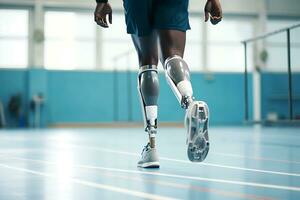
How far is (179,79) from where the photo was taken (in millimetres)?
2230

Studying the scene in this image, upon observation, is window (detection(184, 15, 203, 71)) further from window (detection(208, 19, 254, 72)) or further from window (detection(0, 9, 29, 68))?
window (detection(0, 9, 29, 68))

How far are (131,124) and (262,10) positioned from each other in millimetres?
5487

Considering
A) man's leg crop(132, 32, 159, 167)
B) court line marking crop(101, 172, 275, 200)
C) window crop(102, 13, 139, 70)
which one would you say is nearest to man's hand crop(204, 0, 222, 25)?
man's leg crop(132, 32, 159, 167)

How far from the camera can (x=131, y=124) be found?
11.5 metres

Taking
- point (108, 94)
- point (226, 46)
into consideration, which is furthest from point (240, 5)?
point (108, 94)

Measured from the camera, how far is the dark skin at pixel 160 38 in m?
2.38

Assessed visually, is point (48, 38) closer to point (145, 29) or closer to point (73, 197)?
point (145, 29)

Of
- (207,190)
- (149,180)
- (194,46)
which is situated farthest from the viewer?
(194,46)

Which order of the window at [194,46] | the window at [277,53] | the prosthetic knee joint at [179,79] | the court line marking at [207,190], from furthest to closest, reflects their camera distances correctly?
the window at [277,53] → the window at [194,46] → the prosthetic knee joint at [179,79] → the court line marking at [207,190]

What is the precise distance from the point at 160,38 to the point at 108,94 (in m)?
10.9

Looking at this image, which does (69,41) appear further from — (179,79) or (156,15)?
Result: (179,79)

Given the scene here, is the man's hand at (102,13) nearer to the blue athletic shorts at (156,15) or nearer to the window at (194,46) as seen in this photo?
the blue athletic shorts at (156,15)

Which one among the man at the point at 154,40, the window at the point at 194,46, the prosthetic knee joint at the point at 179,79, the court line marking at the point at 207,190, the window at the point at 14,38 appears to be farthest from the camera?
the window at the point at 194,46

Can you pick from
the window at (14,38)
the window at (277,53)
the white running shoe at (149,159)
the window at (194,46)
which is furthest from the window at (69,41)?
the white running shoe at (149,159)
